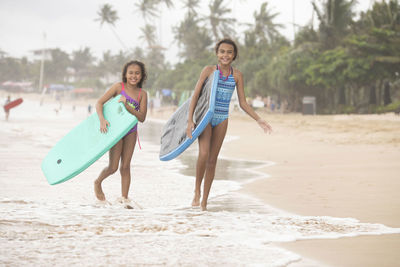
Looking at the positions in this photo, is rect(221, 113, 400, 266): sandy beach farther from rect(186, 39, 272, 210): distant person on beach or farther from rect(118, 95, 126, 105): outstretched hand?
rect(118, 95, 126, 105): outstretched hand

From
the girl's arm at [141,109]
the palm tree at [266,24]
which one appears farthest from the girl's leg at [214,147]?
the palm tree at [266,24]

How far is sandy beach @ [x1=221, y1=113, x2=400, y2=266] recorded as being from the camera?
11.1 feet

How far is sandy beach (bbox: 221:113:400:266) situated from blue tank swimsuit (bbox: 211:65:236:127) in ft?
3.62

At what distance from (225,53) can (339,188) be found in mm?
2442

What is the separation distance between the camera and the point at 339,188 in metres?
6.11

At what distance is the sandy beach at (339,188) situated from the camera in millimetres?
3369

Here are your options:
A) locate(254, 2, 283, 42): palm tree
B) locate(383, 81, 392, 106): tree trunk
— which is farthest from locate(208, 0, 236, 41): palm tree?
locate(383, 81, 392, 106): tree trunk

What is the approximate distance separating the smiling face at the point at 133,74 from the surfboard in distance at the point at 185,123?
0.55 m

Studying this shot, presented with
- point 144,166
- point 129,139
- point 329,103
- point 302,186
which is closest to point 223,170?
point 144,166

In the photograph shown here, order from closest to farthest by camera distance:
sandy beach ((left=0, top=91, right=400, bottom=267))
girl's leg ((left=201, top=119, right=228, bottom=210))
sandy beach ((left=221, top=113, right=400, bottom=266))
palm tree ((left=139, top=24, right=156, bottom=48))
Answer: sandy beach ((left=0, top=91, right=400, bottom=267))
sandy beach ((left=221, top=113, right=400, bottom=266))
girl's leg ((left=201, top=119, right=228, bottom=210))
palm tree ((left=139, top=24, right=156, bottom=48))

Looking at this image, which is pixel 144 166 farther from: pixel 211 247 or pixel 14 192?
pixel 211 247

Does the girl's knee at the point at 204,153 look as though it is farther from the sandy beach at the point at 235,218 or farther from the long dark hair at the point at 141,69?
the long dark hair at the point at 141,69

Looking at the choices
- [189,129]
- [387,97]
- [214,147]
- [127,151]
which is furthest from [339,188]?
[387,97]

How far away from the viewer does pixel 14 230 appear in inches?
150
